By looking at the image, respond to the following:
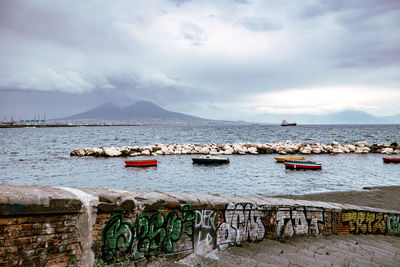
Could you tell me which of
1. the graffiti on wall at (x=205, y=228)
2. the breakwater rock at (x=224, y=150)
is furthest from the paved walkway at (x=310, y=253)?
the breakwater rock at (x=224, y=150)

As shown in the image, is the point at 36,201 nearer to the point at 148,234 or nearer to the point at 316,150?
the point at 148,234

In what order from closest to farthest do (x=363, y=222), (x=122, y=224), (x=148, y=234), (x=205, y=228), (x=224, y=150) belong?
(x=122, y=224)
(x=148, y=234)
(x=205, y=228)
(x=363, y=222)
(x=224, y=150)

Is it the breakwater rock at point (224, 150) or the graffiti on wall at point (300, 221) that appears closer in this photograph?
the graffiti on wall at point (300, 221)

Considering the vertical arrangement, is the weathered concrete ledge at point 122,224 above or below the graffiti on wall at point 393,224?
above

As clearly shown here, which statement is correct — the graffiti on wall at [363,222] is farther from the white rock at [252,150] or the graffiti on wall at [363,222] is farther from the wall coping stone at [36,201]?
the white rock at [252,150]

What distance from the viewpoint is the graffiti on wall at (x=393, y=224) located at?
11578 millimetres

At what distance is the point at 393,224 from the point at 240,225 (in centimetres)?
805

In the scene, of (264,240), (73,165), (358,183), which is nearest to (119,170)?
(73,165)

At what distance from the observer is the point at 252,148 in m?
45.6

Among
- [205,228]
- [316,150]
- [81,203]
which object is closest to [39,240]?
[81,203]

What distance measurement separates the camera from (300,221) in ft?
29.2

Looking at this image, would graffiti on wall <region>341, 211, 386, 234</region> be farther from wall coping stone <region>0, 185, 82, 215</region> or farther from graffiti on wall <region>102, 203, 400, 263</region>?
wall coping stone <region>0, 185, 82, 215</region>

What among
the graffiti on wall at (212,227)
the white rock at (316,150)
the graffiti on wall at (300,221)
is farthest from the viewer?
the white rock at (316,150)

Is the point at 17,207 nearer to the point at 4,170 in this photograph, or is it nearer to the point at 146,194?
the point at 146,194
